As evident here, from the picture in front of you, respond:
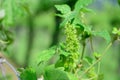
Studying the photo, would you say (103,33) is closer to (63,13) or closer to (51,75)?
(63,13)

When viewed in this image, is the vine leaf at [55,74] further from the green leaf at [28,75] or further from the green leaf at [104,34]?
the green leaf at [104,34]

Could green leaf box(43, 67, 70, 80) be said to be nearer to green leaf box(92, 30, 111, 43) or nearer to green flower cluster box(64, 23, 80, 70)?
green flower cluster box(64, 23, 80, 70)

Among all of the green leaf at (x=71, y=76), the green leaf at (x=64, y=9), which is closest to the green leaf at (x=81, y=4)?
the green leaf at (x=64, y=9)

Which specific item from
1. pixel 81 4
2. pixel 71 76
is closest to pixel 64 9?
pixel 81 4

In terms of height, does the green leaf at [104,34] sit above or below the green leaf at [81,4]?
below

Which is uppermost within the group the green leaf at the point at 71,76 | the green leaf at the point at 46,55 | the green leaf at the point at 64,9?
the green leaf at the point at 64,9

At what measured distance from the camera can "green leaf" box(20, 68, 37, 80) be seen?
3.33 feet

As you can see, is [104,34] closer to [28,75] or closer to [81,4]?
[81,4]

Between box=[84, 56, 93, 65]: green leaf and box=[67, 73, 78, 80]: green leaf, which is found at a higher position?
box=[84, 56, 93, 65]: green leaf

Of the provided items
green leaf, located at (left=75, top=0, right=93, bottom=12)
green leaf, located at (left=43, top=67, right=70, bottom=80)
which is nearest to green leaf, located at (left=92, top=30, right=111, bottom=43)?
green leaf, located at (left=75, top=0, right=93, bottom=12)

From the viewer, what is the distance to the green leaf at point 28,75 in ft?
3.33

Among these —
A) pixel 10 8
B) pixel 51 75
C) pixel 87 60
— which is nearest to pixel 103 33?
pixel 87 60

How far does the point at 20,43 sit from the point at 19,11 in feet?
65.0

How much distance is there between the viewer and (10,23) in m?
1.61
